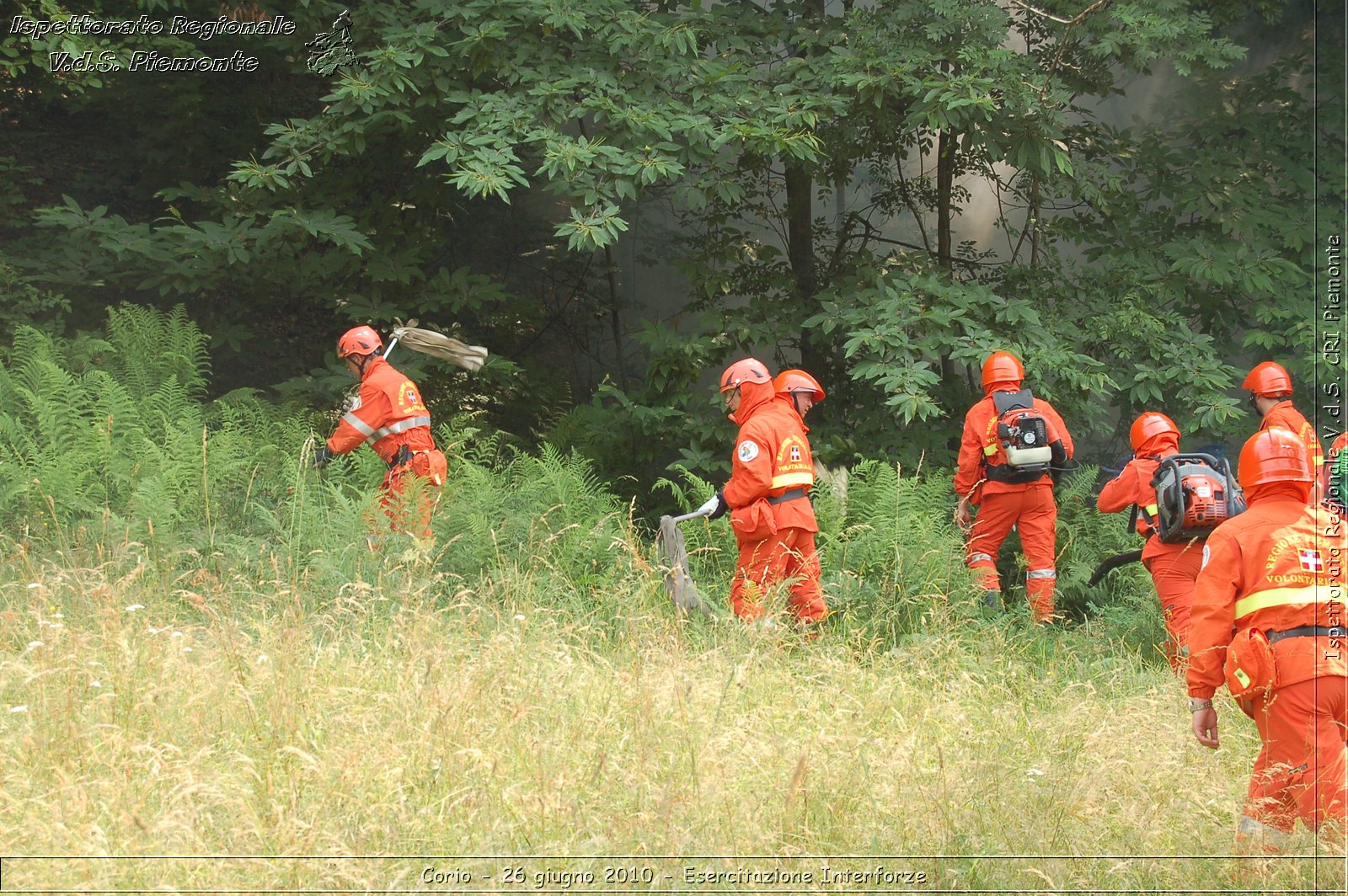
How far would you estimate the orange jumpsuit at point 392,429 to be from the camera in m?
7.87

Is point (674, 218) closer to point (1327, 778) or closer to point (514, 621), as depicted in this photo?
point (514, 621)

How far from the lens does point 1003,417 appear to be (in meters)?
8.07

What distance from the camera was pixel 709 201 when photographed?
31.0 feet

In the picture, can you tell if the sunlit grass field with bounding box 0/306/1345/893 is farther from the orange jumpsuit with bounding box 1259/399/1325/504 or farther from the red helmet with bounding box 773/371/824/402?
the orange jumpsuit with bounding box 1259/399/1325/504

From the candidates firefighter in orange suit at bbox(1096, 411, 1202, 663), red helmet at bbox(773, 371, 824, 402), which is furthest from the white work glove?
firefighter in orange suit at bbox(1096, 411, 1202, 663)

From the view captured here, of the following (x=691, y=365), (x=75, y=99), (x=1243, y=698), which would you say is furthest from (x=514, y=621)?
(x=75, y=99)

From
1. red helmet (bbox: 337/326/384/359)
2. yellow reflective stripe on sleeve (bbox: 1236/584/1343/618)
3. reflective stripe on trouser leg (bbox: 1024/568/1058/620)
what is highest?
red helmet (bbox: 337/326/384/359)

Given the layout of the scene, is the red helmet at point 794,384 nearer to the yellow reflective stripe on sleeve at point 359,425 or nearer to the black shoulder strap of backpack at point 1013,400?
the black shoulder strap of backpack at point 1013,400

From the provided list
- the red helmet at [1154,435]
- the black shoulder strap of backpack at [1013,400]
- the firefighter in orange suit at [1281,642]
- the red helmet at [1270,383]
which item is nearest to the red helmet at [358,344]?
the black shoulder strap of backpack at [1013,400]

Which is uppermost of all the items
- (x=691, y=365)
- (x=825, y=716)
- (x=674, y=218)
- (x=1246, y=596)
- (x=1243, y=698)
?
(x=674, y=218)

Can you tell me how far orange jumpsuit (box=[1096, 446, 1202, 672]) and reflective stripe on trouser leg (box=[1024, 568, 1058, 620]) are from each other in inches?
42.4

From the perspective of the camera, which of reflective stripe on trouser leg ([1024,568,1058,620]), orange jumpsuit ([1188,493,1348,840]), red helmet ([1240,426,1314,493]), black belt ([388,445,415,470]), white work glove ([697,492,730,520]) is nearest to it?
orange jumpsuit ([1188,493,1348,840])

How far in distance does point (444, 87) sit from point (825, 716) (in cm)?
566

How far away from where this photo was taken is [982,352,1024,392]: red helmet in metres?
8.13
